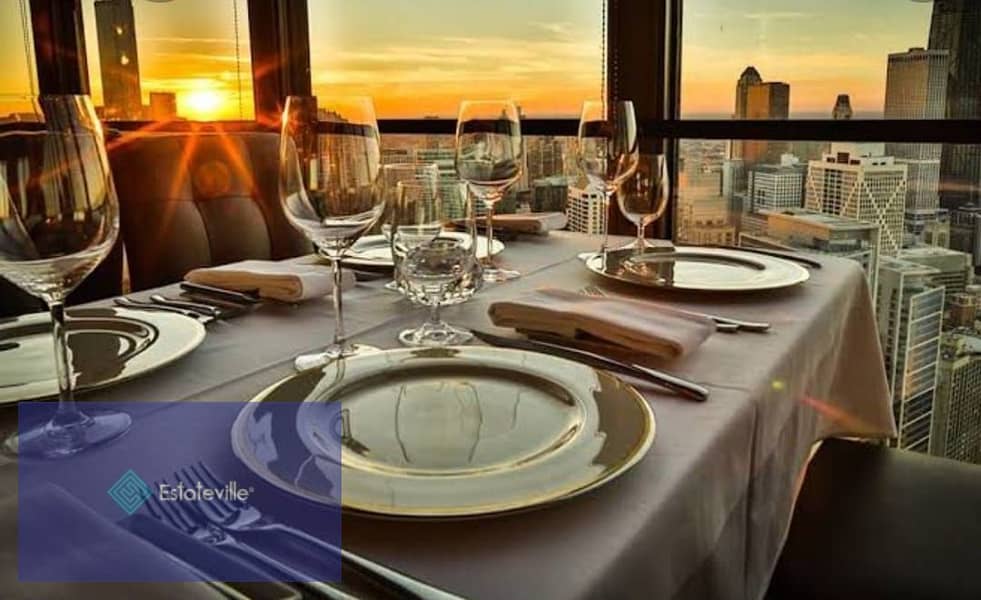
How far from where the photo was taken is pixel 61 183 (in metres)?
0.63

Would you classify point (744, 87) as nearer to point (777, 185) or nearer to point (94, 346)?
point (777, 185)

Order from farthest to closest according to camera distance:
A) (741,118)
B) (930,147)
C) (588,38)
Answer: (588,38), (741,118), (930,147)

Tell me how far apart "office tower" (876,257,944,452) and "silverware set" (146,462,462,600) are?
74.5 inches

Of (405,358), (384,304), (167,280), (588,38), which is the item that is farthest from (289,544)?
(588,38)

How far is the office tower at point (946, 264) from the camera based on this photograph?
2.02 meters

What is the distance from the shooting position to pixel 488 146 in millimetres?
1251

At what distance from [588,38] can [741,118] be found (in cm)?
54

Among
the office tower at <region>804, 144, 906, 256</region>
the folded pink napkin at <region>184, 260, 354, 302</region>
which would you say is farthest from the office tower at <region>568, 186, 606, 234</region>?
the folded pink napkin at <region>184, 260, 354, 302</region>

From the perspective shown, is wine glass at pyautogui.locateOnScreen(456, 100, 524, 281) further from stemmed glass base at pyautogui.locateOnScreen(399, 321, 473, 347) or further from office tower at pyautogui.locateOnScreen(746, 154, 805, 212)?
office tower at pyautogui.locateOnScreen(746, 154, 805, 212)

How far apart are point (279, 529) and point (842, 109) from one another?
206 centimetres

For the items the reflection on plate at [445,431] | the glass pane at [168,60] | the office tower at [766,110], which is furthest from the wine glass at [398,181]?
the glass pane at [168,60]

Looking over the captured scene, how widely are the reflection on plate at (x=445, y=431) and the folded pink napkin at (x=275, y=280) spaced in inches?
12.7

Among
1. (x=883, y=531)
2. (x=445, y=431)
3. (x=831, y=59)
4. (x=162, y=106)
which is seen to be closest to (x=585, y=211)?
(x=831, y=59)

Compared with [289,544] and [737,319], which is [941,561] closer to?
[737,319]
